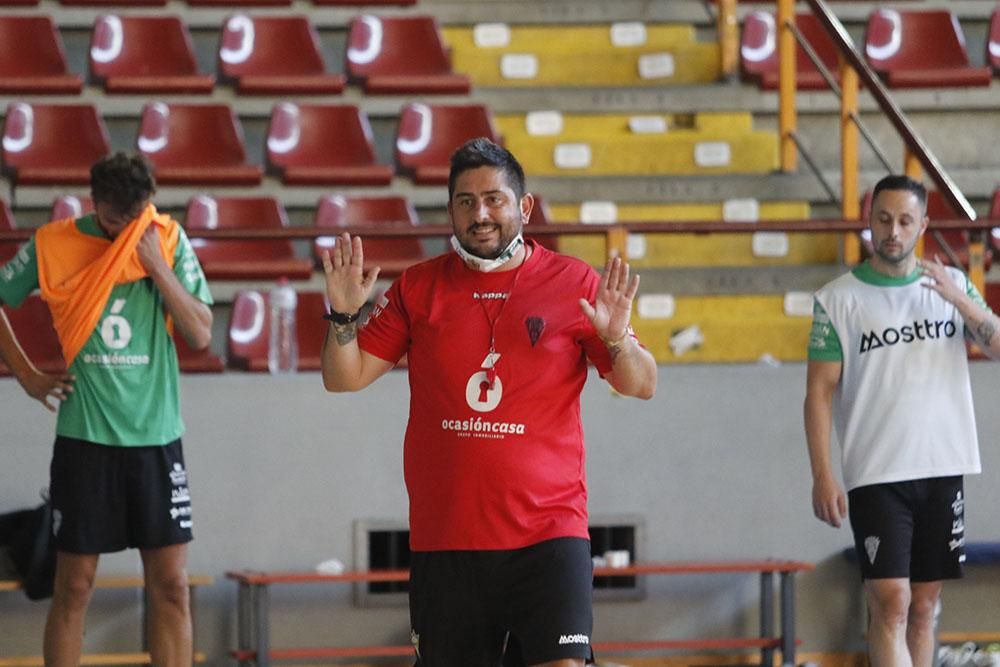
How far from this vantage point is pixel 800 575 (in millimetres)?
6926

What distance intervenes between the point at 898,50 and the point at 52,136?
510 centimetres

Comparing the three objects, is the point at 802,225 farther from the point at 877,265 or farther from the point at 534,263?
the point at 534,263

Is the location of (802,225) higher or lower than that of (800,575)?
higher

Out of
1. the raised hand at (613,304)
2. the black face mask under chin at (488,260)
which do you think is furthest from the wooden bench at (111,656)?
the raised hand at (613,304)

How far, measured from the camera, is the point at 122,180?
5.32 m

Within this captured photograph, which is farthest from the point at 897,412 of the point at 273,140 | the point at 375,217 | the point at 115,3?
the point at 115,3

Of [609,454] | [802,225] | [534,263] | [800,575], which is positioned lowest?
[800,575]

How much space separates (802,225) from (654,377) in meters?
3.08

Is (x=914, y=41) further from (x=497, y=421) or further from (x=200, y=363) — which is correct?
(x=497, y=421)

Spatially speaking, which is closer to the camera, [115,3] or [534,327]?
[534,327]

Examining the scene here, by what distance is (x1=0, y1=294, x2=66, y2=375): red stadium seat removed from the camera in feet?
25.1

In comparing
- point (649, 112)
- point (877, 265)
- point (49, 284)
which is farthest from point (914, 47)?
point (49, 284)

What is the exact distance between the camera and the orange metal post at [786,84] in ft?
29.1

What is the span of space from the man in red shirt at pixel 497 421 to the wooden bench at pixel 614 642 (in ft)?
8.39
